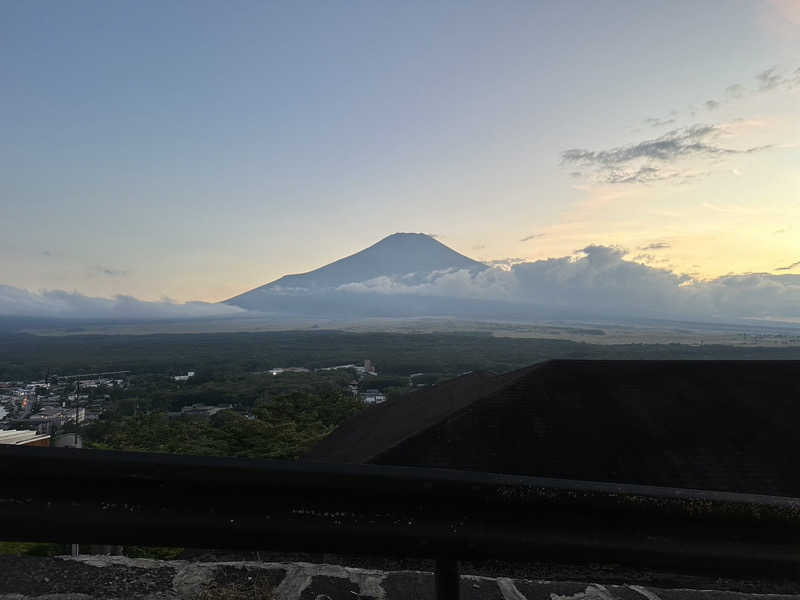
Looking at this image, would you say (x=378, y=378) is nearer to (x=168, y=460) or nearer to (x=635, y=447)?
(x=635, y=447)

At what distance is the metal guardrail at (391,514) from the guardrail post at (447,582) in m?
0.13

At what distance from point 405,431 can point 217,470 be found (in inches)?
442

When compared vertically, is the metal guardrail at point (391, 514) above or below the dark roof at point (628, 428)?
above

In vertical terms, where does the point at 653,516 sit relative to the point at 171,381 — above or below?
above

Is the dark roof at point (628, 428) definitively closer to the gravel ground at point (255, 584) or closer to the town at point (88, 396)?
the gravel ground at point (255, 584)

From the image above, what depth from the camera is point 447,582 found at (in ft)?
5.11

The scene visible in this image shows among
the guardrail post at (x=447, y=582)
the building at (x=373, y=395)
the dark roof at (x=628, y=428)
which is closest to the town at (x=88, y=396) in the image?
the building at (x=373, y=395)

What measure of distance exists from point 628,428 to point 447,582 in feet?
33.8

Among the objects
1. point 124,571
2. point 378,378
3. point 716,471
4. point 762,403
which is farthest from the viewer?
point 378,378

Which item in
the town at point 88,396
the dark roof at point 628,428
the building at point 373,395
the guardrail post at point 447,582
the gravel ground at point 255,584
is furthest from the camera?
the building at point 373,395

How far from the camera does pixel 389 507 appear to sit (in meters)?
1.42

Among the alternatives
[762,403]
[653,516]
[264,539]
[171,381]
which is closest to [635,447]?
[762,403]

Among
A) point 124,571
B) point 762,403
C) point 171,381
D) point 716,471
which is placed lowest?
point 171,381

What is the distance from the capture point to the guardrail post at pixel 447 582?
1.55 m
